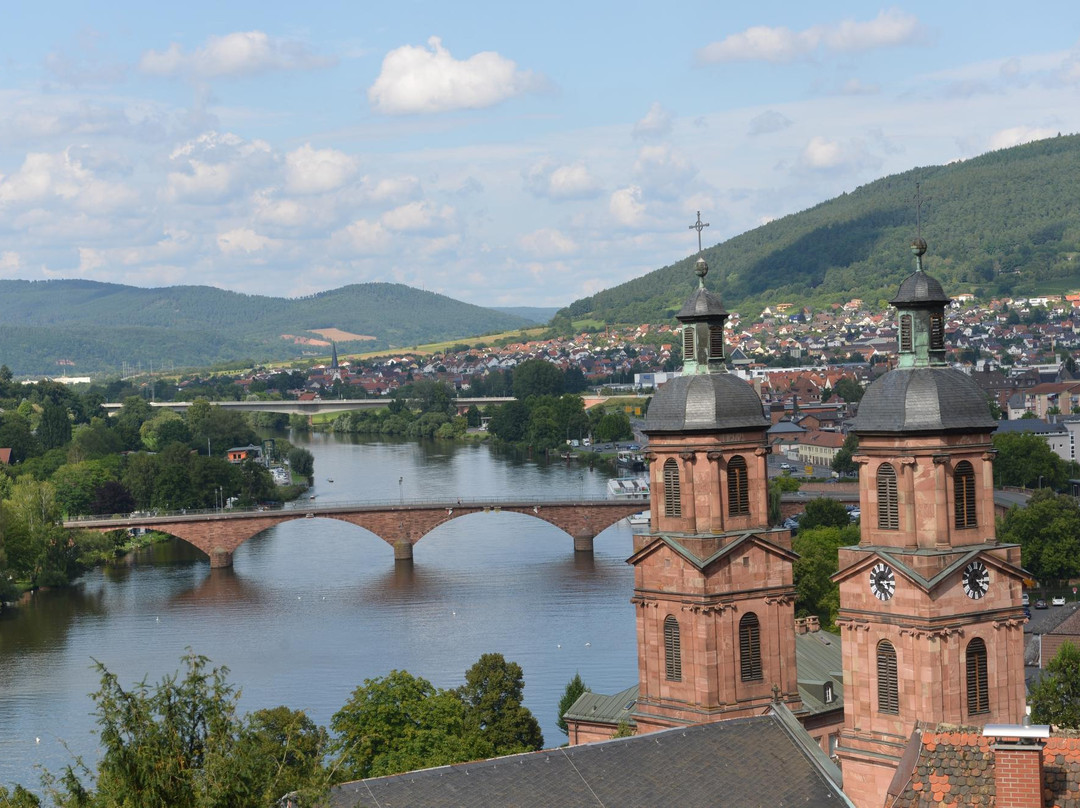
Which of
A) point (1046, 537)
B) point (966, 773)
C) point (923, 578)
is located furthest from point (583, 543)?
point (966, 773)

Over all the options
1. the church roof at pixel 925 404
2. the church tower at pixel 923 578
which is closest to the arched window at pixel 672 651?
the church tower at pixel 923 578

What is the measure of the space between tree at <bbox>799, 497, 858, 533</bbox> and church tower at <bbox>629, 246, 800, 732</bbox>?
5450cm

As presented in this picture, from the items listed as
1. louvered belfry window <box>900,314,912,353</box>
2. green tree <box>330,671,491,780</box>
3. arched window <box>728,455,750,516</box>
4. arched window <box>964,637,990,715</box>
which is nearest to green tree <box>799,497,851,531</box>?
green tree <box>330,671,491,780</box>

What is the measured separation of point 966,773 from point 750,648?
11.1 m

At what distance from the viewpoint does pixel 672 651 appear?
3462cm

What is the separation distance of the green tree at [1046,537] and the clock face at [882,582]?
5113 cm

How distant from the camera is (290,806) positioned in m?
21.6

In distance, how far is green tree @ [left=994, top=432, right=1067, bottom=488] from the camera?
114 m

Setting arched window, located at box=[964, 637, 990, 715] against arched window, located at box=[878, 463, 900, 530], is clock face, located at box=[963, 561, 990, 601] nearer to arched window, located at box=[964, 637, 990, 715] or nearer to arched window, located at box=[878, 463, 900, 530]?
arched window, located at box=[964, 637, 990, 715]

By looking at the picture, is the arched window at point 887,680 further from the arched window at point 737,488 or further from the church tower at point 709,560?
the arched window at point 737,488

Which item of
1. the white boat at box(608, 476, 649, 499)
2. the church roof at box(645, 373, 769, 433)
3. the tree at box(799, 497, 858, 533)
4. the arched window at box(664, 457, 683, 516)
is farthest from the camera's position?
the white boat at box(608, 476, 649, 499)

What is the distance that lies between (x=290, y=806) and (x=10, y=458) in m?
121

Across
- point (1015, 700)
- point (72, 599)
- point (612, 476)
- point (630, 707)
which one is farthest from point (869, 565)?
point (612, 476)

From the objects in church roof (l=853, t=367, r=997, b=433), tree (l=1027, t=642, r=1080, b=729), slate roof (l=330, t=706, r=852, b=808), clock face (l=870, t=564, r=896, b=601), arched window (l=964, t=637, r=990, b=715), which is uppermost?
church roof (l=853, t=367, r=997, b=433)
